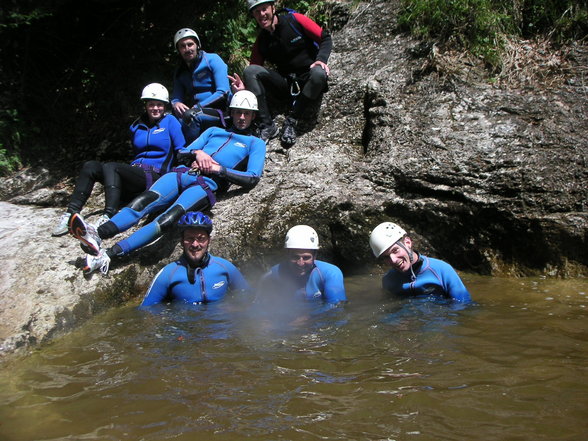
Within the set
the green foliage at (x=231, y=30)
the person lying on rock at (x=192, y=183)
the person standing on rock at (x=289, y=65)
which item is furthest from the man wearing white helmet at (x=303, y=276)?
the green foliage at (x=231, y=30)

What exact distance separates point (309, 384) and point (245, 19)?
830 cm

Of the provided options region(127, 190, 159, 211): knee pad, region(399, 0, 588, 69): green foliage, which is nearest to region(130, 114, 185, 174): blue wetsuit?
region(127, 190, 159, 211): knee pad

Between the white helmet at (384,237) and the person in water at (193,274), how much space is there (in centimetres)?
167

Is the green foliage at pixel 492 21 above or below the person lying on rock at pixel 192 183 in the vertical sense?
above

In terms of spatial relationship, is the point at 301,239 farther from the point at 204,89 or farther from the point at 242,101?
the point at 204,89

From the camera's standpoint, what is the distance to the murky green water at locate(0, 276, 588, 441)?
3.37 m

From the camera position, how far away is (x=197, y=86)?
841 cm

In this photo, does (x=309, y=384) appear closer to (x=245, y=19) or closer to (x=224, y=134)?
(x=224, y=134)

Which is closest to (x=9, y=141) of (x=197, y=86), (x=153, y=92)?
(x=153, y=92)

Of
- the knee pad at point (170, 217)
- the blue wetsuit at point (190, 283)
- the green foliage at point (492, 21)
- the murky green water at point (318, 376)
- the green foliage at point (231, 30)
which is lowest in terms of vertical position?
the murky green water at point (318, 376)

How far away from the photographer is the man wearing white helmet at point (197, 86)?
26.5 ft

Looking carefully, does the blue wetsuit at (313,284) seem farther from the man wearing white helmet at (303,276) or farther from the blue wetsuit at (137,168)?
the blue wetsuit at (137,168)

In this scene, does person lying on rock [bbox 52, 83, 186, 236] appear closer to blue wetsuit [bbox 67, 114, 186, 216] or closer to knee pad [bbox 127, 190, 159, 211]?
blue wetsuit [bbox 67, 114, 186, 216]

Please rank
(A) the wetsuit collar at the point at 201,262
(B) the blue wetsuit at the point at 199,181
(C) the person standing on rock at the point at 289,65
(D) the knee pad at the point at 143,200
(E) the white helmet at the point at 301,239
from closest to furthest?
(E) the white helmet at the point at 301,239 → (A) the wetsuit collar at the point at 201,262 → (B) the blue wetsuit at the point at 199,181 → (D) the knee pad at the point at 143,200 → (C) the person standing on rock at the point at 289,65
